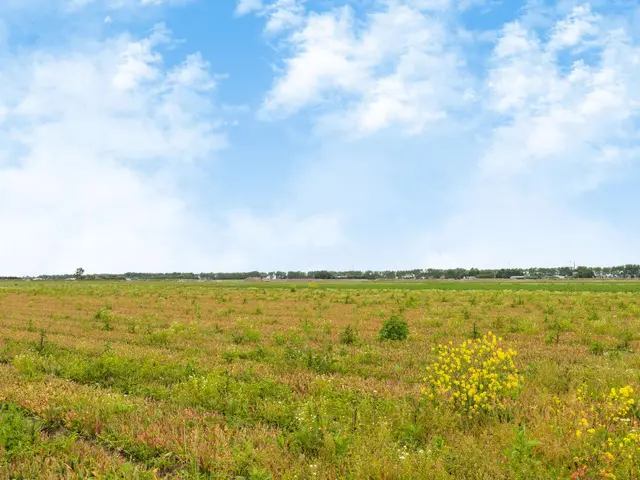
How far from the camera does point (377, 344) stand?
14523mm

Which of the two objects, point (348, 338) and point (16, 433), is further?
point (348, 338)

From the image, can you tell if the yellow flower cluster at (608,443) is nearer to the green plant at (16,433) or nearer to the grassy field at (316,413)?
the grassy field at (316,413)

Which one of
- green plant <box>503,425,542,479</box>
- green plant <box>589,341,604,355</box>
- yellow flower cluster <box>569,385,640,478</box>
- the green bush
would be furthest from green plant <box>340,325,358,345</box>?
green plant <box>503,425,542,479</box>

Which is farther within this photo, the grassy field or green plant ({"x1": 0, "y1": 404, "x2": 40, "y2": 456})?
green plant ({"x1": 0, "y1": 404, "x2": 40, "y2": 456})

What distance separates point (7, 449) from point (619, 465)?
7.84 metres

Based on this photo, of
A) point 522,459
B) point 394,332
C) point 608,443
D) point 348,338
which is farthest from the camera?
point 394,332

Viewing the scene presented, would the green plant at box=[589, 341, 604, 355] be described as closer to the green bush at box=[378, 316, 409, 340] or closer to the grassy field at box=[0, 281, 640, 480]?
the grassy field at box=[0, 281, 640, 480]

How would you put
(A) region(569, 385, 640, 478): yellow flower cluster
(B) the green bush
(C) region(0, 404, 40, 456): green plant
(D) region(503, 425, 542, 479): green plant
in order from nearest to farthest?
(D) region(503, 425, 542, 479): green plant
(A) region(569, 385, 640, 478): yellow flower cluster
(C) region(0, 404, 40, 456): green plant
(B) the green bush

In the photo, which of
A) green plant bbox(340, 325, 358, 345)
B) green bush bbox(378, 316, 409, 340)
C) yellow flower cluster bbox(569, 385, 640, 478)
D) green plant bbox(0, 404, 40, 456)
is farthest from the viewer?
green bush bbox(378, 316, 409, 340)

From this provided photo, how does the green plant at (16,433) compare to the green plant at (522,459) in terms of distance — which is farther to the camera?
the green plant at (16,433)

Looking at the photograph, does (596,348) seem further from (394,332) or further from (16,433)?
(16,433)

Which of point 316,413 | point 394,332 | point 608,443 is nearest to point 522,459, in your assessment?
point 608,443

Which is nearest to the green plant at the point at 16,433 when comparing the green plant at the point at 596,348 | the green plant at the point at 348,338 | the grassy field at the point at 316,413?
the grassy field at the point at 316,413

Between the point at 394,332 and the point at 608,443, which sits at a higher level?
the point at 608,443
